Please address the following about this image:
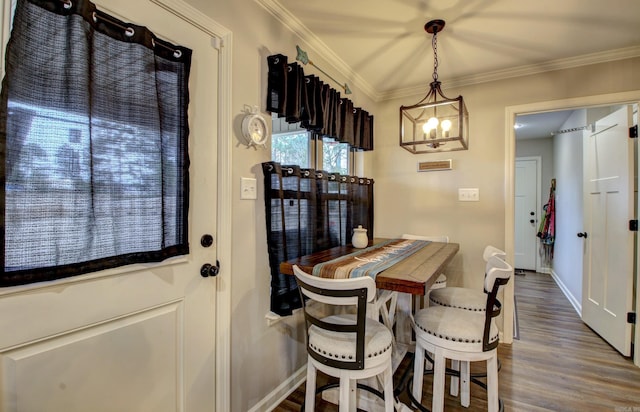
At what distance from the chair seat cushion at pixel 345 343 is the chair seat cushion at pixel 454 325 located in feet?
0.94

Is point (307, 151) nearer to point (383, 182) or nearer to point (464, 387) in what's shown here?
point (383, 182)

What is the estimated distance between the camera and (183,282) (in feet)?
4.44

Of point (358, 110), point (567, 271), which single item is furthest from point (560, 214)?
point (358, 110)

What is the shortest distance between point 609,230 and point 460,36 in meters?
2.19

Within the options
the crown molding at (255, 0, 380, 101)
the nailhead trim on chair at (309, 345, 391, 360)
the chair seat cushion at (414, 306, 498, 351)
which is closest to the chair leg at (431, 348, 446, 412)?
the chair seat cushion at (414, 306, 498, 351)

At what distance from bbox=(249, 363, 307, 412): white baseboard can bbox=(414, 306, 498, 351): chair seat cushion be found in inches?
37.0

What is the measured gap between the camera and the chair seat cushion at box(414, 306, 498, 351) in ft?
4.99

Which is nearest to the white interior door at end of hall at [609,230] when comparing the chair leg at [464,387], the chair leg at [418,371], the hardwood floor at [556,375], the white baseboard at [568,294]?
the hardwood floor at [556,375]

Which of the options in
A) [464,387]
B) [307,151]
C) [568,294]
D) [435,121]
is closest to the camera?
[464,387]

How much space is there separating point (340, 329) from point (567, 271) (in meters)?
4.33

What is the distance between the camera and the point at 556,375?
219cm

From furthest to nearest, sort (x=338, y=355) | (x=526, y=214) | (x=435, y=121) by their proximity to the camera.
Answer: (x=526, y=214) < (x=435, y=121) < (x=338, y=355)

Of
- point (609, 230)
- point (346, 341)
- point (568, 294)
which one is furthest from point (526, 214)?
point (346, 341)

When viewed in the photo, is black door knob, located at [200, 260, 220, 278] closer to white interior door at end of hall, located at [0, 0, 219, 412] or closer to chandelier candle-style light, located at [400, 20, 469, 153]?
white interior door at end of hall, located at [0, 0, 219, 412]
